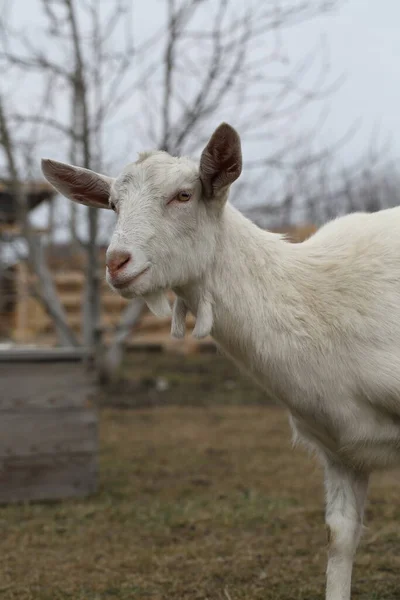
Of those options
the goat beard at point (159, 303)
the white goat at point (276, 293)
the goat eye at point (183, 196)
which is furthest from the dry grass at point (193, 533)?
the goat eye at point (183, 196)

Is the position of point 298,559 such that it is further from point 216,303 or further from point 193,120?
point 193,120

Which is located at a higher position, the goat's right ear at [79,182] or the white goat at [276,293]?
the goat's right ear at [79,182]

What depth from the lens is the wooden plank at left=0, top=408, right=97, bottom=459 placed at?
5.66 meters

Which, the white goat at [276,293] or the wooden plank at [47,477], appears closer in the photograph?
the white goat at [276,293]

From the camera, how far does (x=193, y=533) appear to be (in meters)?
4.96

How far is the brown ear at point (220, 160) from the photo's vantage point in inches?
113

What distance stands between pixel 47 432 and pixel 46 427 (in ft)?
0.12

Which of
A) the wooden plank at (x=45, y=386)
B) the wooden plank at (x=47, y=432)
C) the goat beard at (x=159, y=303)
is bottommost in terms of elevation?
the wooden plank at (x=47, y=432)

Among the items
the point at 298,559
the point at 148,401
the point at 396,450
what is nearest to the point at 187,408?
the point at 148,401

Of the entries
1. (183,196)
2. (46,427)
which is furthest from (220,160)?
(46,427)

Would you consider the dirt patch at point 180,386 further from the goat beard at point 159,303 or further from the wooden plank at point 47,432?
the goat beard at point 159,303

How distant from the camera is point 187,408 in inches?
397

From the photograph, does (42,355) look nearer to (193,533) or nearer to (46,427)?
(46,427)

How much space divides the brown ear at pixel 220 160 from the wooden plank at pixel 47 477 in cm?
330
